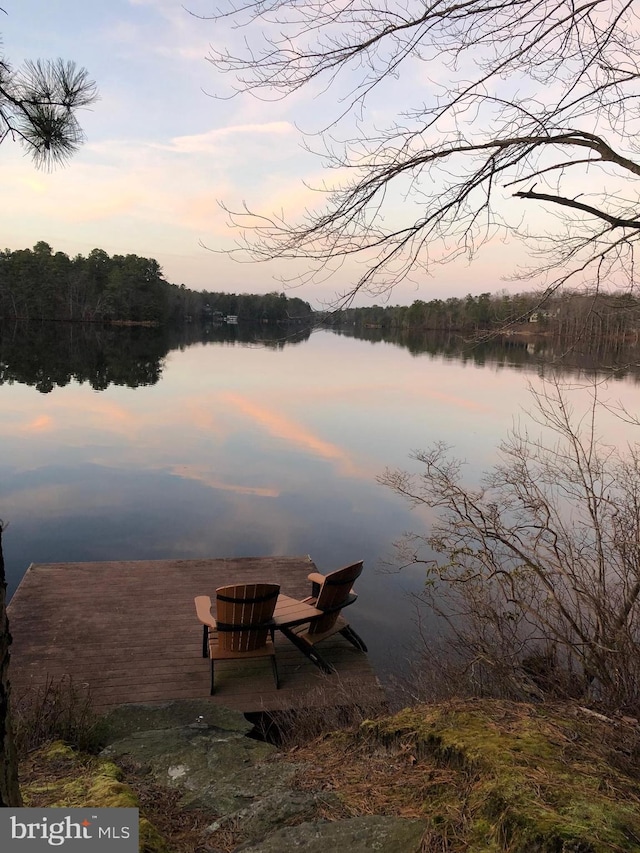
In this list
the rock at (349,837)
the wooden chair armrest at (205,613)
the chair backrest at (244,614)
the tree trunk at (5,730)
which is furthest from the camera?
the wooden chair armrest at (205,613)

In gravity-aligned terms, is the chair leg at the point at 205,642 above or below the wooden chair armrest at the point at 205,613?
below

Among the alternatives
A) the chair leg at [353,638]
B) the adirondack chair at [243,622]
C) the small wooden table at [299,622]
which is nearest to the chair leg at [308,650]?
the small wooden table at [299,622]

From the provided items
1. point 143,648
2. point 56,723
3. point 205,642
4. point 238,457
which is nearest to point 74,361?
point 238,457

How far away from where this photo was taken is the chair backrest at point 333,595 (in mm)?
5293

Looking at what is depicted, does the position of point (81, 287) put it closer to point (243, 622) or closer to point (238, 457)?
point (238, 457)

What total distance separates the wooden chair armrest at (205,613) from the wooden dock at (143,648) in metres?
0.52

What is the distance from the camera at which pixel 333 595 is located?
5.41 meters

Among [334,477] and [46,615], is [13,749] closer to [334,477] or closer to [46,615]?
[46,615]

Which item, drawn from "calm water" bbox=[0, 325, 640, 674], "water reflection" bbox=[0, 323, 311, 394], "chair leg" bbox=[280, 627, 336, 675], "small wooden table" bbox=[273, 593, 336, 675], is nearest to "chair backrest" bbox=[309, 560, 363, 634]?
"small wooden table" bbox=[273, 593, 336, 675]

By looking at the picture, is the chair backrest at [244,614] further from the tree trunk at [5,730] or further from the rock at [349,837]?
the tree trunk at [5,730]

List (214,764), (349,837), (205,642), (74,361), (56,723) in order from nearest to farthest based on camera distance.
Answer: (349,837) → (214,764) → (56,723) → (205,642) → (74,361)

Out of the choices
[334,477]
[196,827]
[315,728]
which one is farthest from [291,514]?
[196,827]

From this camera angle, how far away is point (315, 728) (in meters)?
4.20

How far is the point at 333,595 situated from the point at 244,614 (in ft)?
3.10
